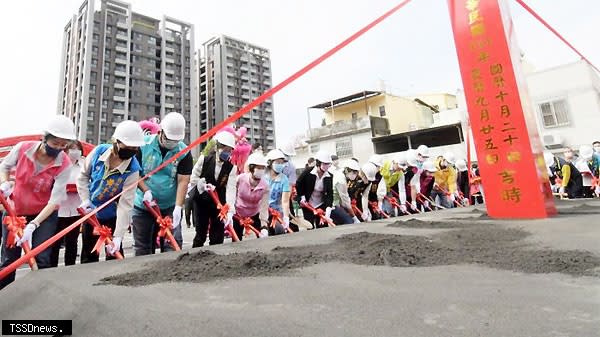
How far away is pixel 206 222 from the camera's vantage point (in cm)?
392

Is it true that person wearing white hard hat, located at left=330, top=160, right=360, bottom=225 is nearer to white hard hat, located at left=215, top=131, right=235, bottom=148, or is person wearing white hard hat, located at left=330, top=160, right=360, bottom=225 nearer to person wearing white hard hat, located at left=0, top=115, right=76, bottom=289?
white hard hat, located at left=215, top=131, right=235, bottom=148

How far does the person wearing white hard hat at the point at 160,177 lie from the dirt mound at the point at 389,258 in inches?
44.5

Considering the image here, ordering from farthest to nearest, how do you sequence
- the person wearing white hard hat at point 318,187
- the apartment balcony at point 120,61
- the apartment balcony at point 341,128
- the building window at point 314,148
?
the apartment balcony at point 120,61 → the building window at point 314,148 → the apartment balcony at point 341,128 → the person wearing white hard hat at point 318,187

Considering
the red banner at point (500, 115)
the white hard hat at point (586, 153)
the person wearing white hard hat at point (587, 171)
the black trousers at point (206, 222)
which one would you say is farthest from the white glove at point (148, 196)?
the white hard hat at point (586, 153)

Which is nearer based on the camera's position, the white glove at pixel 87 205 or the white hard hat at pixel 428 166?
the white glove at pixel 87 205

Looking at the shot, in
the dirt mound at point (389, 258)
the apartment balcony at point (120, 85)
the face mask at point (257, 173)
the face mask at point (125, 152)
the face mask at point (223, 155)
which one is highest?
the apartment balcony at point (120, 85)

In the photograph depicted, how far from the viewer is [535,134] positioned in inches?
157

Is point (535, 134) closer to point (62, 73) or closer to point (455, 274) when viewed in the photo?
point (455, 274)

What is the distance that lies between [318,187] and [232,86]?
48.9 m

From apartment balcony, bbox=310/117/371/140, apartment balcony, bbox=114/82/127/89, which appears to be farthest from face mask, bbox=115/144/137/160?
apartment balcony, bbox=114/82/127/89

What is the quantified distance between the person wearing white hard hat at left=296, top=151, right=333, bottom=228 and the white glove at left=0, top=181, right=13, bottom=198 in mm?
3930

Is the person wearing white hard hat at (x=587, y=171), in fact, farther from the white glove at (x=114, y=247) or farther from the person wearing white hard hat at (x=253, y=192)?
the white glove at (x=114, y=247)

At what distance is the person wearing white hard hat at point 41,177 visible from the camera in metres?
2.68

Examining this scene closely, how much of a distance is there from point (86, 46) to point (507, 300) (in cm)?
4522
